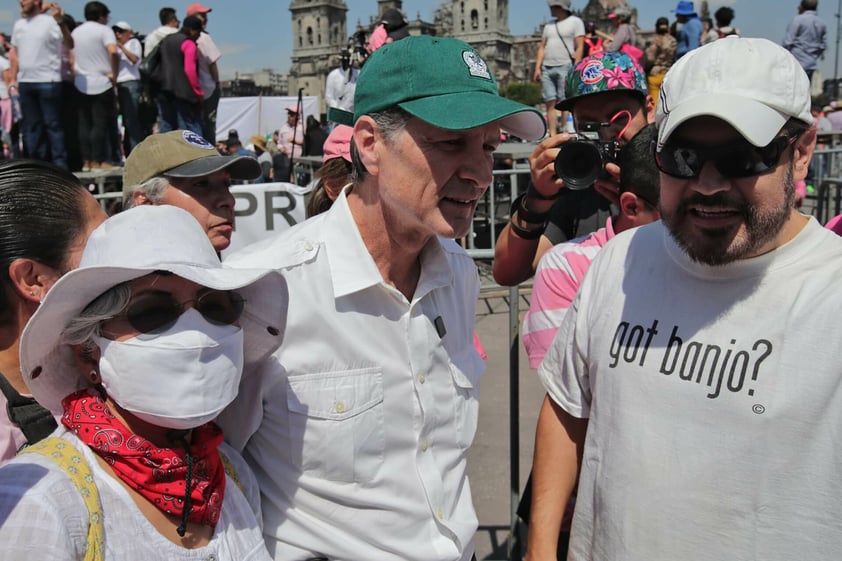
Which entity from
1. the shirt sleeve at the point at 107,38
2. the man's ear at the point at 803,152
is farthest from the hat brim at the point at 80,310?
the shirt sleeve at the point at 107,38

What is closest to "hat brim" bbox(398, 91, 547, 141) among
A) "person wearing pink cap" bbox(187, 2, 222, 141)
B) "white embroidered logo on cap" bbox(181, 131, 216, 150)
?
"white embroidered logo on cap" bbox(181, 131, 216, 150)

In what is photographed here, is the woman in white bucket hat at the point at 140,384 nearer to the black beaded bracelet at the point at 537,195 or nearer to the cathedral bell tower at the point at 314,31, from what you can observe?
the black beaded bracelet at the point at 537,195

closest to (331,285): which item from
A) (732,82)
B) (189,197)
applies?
(732,82)

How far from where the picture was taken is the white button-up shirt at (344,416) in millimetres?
1795

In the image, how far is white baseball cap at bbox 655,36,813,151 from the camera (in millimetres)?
1468

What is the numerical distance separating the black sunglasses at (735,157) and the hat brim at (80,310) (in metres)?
0.95

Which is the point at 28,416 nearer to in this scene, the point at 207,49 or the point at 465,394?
the point at 465,394

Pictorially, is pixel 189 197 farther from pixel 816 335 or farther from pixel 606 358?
pixel 816 335

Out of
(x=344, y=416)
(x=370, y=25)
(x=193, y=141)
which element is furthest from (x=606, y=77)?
(x=370, y=25)

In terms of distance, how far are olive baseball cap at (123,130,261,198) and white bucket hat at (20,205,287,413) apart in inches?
63.0

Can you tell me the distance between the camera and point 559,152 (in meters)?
2.25

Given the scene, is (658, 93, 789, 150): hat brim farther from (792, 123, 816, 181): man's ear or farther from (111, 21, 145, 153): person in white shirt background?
(111, 21, 145, 153): person in white shirt background

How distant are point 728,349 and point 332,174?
7.71 ft

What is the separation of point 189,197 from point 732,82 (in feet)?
7.70
